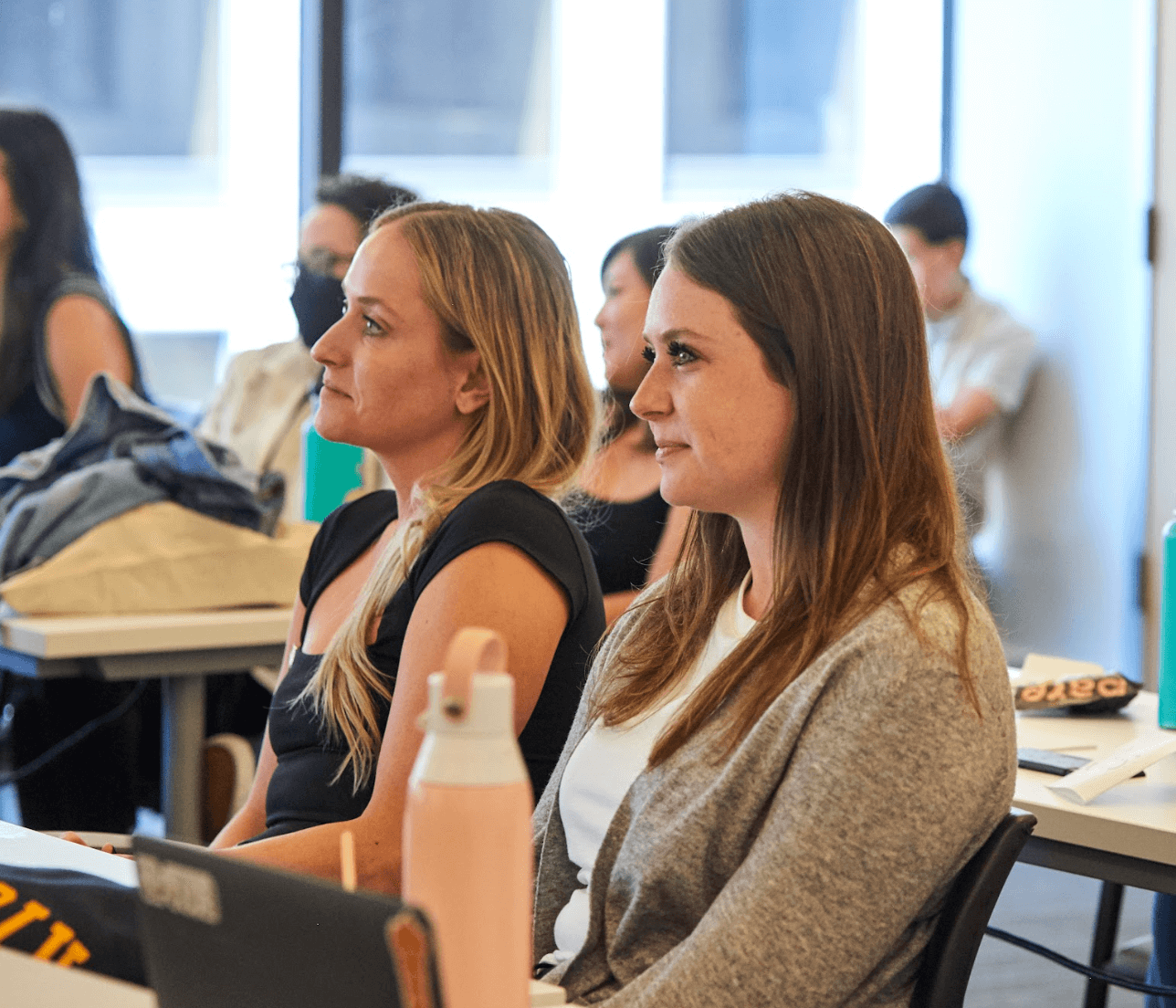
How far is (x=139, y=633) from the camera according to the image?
7.24ft

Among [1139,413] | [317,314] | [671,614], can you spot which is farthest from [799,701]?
[1139,413]

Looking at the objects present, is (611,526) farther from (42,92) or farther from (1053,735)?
(42,92)

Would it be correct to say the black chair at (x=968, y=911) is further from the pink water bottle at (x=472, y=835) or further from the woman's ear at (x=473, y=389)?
the woman's ear at (x=473, y=389)

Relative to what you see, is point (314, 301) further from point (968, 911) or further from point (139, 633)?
point (968, 911)

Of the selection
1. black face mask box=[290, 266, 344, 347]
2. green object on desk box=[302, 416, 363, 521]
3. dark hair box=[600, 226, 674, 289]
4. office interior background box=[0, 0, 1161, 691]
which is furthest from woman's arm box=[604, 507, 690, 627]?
office interior background box=[0, 0, 1161, 691]

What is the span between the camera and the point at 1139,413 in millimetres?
4223

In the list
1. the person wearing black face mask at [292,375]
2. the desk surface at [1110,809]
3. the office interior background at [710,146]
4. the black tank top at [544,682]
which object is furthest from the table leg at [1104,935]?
the office interior background at [710,146]

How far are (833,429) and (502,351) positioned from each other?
51 cm

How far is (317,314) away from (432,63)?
93.6 inches

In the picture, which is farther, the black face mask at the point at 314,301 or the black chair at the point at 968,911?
the black face mask at the point at 314,301

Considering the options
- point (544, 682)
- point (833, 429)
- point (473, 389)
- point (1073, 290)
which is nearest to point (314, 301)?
point (473, 389)

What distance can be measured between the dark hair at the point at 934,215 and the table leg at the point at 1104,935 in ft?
7.42

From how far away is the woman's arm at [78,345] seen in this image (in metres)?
2.55

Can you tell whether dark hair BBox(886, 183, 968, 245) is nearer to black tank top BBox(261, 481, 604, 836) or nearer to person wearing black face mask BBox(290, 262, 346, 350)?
person wearing black face mask BBox(290, 262, 346, 350)
